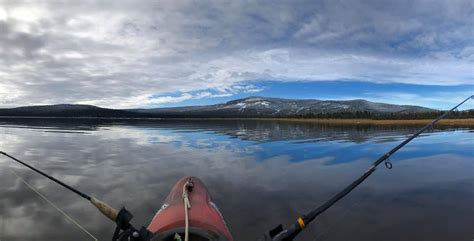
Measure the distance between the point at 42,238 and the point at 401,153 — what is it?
19.4 metres

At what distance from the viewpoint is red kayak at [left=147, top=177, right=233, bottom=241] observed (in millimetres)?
4383

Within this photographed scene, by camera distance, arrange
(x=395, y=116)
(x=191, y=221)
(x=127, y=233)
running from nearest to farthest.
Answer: (x=127, y=233) < (x=191, y=221) < (x=395, y=116)

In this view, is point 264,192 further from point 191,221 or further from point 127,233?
point 127,233

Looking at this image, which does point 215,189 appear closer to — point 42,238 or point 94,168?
point 42,238

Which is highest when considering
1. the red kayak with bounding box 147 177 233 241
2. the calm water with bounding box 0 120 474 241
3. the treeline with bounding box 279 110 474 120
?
the treeline with bounding box 279 110 474 120

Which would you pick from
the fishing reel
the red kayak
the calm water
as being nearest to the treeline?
the calm water

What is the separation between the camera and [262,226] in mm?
7668

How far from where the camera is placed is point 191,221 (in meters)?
4.59

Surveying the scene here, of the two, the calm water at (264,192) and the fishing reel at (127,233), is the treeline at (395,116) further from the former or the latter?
the fishing reel at (127,233)

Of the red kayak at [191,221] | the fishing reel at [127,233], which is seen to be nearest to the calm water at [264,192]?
Answer: the red kayak at [191,221]

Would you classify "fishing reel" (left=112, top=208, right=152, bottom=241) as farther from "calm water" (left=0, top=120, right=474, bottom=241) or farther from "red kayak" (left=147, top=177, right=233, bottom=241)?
"calm water" (left=0, top=120, right=474, bottom=241)

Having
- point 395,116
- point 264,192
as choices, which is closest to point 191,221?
point 264,192

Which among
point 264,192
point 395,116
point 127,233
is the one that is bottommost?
point 264,192

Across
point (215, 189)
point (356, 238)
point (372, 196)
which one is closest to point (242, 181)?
point (215, 189)
